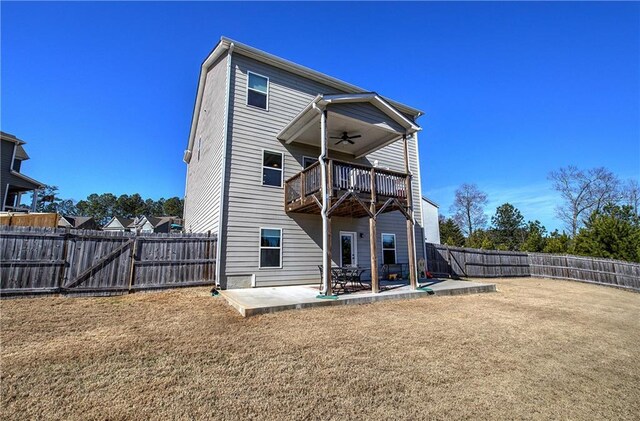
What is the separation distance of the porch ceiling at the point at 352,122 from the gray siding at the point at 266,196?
28 centimetres

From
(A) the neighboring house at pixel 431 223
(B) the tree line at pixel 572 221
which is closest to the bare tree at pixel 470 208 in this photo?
(B) the tree line at pixel 572 221

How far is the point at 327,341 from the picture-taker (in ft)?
14.9

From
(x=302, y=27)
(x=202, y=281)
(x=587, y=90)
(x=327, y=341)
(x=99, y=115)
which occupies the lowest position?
(x=327, y=341)

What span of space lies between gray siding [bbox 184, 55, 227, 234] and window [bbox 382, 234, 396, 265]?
7105 mm

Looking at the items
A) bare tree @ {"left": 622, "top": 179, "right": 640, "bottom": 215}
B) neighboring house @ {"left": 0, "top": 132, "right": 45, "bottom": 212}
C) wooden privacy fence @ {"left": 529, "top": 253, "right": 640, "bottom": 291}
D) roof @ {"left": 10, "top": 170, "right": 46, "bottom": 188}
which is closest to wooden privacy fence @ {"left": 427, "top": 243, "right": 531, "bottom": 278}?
wooden privacy fence @ {"left": 529, "top": 253, "right": 640, "bottom": 291}

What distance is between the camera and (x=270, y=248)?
9.69m

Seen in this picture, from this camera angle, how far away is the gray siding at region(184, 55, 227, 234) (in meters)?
9.84

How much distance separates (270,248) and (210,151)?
494cm

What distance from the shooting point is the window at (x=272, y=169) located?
400 inches

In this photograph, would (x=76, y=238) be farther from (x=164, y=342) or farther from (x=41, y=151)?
(x=41, y=151)

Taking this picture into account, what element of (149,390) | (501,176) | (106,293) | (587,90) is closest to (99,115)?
(106,293)

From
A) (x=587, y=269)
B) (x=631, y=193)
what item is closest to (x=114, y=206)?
(x=587, y=269)

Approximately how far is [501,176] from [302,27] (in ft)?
101

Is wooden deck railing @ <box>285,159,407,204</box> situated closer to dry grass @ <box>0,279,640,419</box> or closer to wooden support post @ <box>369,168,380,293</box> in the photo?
wooden support post @ <box>369,168,380,293</box>
